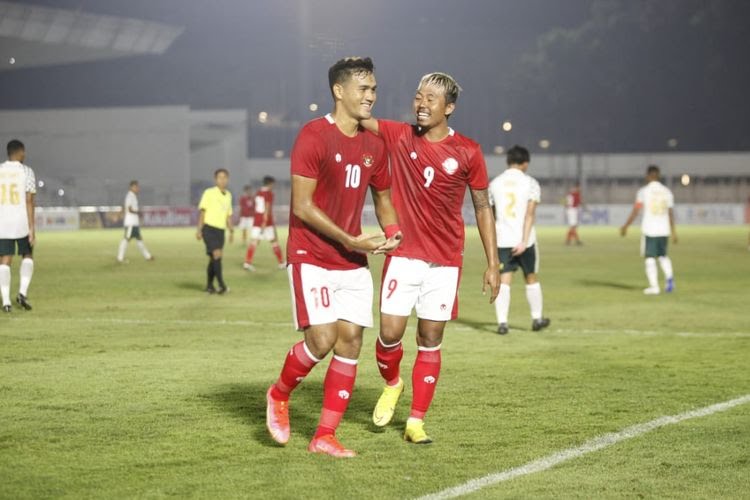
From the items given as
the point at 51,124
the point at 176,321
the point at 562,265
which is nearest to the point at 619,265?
the point at 562,265

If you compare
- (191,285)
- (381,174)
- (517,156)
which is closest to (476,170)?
(381,174)

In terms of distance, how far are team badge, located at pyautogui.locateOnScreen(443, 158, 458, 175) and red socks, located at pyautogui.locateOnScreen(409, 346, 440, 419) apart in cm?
119

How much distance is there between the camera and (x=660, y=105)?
87.6 meters

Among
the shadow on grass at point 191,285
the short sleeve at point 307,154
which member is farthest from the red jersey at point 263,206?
the short sleeve at point 307,154

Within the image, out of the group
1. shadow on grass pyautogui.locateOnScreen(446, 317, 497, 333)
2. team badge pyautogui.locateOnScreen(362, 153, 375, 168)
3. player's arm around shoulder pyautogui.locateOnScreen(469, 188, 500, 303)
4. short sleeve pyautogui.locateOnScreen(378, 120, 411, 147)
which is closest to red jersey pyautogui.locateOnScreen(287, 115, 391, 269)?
team badge pyautogui.locateOnScreen(362, 153, 375, 168)

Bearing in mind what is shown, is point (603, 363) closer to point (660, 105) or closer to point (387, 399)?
point (387, 399)

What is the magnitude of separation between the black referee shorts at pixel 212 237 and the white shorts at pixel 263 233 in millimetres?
7063

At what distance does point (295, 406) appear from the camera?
834 centimetres

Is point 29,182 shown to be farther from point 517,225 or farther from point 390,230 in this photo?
point 390,230

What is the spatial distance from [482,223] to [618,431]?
170 centimetres

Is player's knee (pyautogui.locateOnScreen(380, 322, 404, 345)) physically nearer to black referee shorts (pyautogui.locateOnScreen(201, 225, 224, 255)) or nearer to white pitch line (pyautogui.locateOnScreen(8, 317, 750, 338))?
white pitch line (pyautogui.locateOnScreen(8, 317, 750, 338))

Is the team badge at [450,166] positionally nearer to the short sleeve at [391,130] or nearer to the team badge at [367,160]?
the short sleeve at [391,130]

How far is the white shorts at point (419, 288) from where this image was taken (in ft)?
23.5

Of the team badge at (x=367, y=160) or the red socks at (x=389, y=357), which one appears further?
the red socks at (x=389, y=357)
